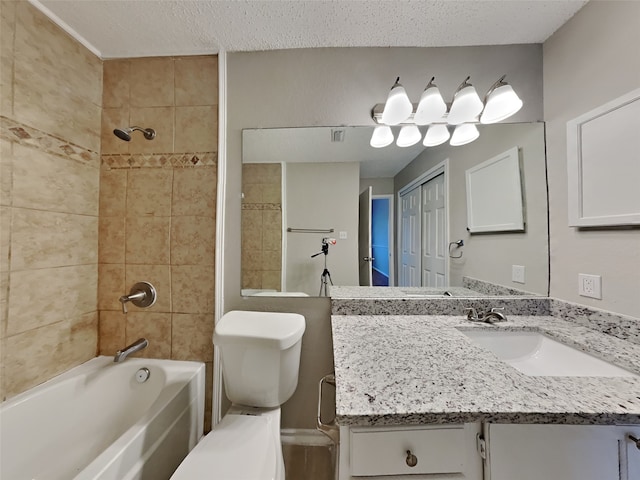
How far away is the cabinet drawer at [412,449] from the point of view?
0.62 meters

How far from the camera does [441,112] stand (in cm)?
126

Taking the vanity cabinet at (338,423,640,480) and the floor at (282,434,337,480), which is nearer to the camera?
the vanity cabinet at (338,423,640,480)

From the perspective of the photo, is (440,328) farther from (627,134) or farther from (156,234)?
(156,234)

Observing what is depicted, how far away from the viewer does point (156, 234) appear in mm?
1409

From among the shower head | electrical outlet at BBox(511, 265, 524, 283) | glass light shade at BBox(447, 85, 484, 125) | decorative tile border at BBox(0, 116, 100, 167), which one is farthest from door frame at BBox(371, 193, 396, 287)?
decorative tile border at BBox(0, 116, 100, 167)

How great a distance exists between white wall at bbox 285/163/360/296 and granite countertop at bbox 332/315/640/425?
0.45m

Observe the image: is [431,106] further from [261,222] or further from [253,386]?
[253,386]

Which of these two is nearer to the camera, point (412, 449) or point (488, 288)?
point (412, 449)

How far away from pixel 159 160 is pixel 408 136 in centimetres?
145

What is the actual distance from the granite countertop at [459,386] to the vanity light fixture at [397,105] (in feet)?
3.59

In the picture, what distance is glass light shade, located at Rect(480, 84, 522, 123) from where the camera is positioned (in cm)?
120

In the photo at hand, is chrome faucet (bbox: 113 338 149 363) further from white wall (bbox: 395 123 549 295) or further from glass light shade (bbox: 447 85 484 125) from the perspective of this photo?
glass light shade (bbox: 447 85 484 125)

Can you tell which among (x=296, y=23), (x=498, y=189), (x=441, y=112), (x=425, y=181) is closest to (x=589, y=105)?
(x=498, y=189)

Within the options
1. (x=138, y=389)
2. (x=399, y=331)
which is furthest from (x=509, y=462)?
(x=138, y=389)
